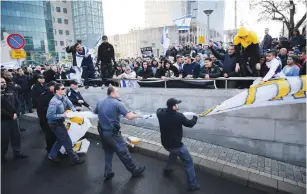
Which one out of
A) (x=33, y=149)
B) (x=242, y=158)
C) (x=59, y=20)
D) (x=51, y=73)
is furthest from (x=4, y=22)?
(x=242, y=158)

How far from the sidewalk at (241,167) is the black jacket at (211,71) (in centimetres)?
192

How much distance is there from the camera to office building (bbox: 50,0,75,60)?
247 ft

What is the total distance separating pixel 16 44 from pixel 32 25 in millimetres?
63087

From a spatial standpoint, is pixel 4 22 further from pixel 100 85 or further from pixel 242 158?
pixel 242 158

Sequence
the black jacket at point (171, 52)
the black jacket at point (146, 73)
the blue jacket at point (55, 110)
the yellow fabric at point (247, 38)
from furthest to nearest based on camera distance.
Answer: the black jacket at point (171, 52) < the black jacket at point (146, 73) < the yellow fabric at point (247, 38) < the blue jacket at point (55, 110)

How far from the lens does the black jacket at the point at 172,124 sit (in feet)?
14.3

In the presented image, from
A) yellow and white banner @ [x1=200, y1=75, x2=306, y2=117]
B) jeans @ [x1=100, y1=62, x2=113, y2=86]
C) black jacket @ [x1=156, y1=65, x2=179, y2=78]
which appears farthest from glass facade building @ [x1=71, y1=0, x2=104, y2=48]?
yellow and white banner @ [x1=200, y1=75, x2=306, y2=117]

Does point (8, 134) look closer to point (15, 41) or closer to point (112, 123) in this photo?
point (112, 123)

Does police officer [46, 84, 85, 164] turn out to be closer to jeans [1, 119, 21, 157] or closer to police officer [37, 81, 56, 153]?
police officer [37, 81, 56, 153]

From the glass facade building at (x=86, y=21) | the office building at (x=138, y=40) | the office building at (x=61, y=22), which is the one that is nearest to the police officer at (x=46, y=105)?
the office building at (x=138, y=40)

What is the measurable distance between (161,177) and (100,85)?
5.50 metres

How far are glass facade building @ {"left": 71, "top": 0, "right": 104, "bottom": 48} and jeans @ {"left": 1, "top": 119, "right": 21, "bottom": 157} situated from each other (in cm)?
8818

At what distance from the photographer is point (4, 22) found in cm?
5766

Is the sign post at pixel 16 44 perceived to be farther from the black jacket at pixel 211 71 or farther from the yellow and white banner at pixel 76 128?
the black jacket at pixel 211 71
